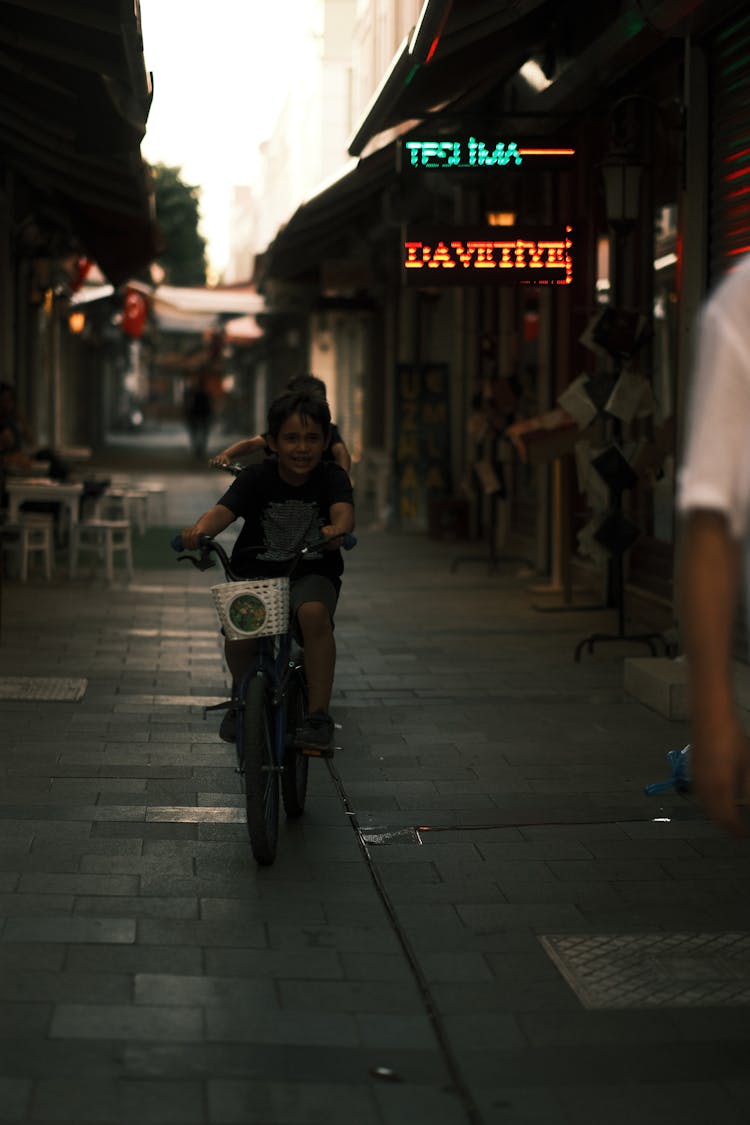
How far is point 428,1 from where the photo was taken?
376 inches

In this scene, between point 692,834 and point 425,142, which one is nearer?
point 692,834

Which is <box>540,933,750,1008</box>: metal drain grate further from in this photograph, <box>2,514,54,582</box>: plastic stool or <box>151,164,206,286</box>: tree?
<box>151,164,206,286</box>: tree

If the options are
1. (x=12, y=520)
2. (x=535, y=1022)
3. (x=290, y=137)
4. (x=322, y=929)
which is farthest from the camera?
(x=290, y=137)

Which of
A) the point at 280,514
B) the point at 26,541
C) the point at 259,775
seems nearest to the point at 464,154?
the point at 26,541

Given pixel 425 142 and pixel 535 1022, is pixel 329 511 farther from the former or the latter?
pixel 425 142

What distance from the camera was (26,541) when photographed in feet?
47.1

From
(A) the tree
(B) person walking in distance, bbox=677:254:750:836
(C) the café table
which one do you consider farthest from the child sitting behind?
(A) the tree

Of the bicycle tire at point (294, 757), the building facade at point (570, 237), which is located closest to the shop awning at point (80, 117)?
the building facade at point (570, 237)

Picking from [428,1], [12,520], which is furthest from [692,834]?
[12,520]

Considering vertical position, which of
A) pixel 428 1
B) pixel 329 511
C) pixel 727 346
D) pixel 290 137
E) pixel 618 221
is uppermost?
pixel 290 137

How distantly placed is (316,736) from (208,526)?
0.80 metres

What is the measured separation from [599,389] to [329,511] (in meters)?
5.04

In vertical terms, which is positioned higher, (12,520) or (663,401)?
(663,401)

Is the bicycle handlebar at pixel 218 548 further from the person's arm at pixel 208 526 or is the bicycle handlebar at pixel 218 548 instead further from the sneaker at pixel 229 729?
the sneaker at pixel 229 729
